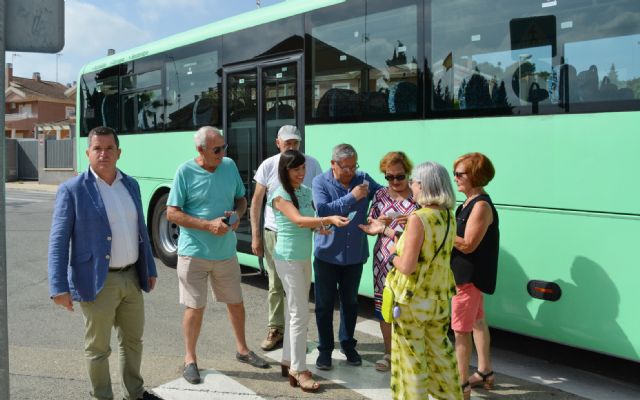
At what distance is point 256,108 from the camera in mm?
7309

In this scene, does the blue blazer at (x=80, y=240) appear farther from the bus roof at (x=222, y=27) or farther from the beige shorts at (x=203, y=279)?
the bus roof at (x=222, y=27)

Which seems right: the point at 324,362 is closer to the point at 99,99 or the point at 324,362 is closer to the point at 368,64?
the point at 368,64

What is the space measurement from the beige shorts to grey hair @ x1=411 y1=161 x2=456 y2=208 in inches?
72.7

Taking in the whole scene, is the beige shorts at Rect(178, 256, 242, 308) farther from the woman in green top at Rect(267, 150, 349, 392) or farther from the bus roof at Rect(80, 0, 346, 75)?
the bus roof at Rect(80, 0, 346, 75)

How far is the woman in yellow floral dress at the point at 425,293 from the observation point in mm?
3639

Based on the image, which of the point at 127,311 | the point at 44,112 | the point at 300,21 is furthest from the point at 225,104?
the point at 44,112

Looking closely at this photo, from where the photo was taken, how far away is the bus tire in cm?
922

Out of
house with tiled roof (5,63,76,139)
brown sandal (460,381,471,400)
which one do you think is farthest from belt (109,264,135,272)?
house with tiled roof (5,63,76,139)

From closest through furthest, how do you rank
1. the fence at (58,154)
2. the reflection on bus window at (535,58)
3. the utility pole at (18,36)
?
the utility pole at (18,36) < the reflection on bus window at (535,58) < the fence at (58,154)

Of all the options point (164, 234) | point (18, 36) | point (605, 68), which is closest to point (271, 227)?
point (18, 36)

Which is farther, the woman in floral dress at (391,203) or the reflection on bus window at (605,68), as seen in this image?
the woman in floral dress at (391,203)

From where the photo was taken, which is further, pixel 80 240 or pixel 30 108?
pixel 30 108

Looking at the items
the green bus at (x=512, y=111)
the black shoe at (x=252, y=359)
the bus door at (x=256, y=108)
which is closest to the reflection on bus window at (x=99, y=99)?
the bus door at (x=256, y=108)

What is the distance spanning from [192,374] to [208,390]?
0.69 feet
